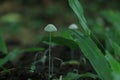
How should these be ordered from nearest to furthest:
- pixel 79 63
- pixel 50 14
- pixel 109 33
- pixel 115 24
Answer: pixel 79 63
pixel 109 33
pixel 115 24
pixel 50 14

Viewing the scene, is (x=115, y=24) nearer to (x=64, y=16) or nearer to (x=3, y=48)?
(x=3, y=48)

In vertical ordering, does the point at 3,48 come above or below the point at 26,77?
above

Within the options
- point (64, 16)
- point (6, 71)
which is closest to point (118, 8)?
point (64, 16)

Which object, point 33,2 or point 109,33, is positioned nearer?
point 109,33

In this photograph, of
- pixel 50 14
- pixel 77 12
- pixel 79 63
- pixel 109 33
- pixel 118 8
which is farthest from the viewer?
pixel 50 14

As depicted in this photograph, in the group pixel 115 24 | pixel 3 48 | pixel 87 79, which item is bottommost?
pixel 87 79

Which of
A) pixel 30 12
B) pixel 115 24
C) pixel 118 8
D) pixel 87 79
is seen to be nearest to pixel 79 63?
pixel 87 79
